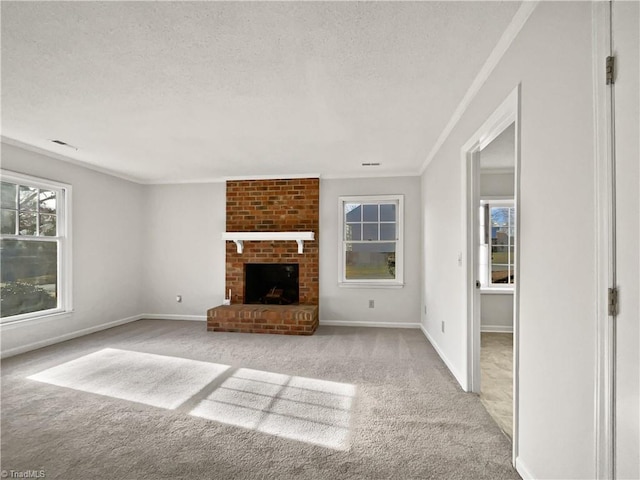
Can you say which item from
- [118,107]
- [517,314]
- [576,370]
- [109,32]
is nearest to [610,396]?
[576,370]

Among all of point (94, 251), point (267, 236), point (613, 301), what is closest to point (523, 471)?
point (613, 301)

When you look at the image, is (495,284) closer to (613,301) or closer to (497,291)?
(497,291)

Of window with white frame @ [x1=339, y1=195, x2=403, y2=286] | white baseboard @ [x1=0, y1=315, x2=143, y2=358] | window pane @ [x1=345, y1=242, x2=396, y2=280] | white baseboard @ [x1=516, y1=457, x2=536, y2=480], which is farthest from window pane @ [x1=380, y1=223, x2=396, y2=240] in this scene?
white baseboard @ [x1=0, y1=315, x2=143, y2=358]

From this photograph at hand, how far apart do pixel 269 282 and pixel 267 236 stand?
36.4 inches

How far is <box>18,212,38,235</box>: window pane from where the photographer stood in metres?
3.81

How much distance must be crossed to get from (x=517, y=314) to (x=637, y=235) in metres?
0.88

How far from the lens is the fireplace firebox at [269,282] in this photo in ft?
17.8

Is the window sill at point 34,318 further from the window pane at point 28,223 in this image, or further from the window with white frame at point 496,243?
the window with white frame at point 496,243

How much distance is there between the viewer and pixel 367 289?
5.14 m

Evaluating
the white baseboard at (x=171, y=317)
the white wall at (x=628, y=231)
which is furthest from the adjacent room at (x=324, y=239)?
the white baseboard at (x=171, y=317)

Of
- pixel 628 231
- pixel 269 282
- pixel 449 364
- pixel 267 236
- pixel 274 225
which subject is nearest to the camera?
pixel 628 231

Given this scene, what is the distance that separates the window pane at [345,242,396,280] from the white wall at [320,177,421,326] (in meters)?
0.21

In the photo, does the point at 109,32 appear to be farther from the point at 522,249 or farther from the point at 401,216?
the point at 401,216

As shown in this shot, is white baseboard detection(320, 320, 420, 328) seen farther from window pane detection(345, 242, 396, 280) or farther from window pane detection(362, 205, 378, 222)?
window pane detection(362, 205, 378, 222)
